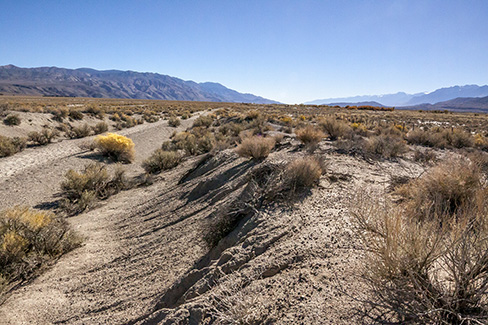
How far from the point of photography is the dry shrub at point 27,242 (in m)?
4.58

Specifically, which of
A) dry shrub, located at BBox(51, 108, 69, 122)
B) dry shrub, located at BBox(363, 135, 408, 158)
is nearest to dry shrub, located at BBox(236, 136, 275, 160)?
dry shrub, located at BBox(363, 135, 408, 158)

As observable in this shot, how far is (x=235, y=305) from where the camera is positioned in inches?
98.4

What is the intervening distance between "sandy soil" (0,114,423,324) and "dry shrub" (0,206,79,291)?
10.9 inches

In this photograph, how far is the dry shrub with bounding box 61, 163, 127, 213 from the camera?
8.20 metres

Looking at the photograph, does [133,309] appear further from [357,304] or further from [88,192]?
[88,192]

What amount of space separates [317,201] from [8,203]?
1023 cm

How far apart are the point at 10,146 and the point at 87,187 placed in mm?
8366

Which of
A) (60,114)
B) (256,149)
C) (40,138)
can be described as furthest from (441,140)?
(60,114)

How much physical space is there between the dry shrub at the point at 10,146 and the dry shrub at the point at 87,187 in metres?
6.91

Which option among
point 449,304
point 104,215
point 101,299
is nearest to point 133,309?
point 101,299

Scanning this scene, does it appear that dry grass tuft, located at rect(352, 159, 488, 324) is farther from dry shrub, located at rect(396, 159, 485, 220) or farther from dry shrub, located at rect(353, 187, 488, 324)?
dry shrub, located at rect(396, 159, 485, 220)

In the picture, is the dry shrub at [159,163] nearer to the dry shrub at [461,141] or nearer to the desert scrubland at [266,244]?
the desert scrubland at [266,244]

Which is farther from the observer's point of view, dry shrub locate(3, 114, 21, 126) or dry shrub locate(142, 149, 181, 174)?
dry shrub locate(3, 114, 21, 126)

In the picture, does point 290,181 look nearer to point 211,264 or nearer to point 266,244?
point 266,244
